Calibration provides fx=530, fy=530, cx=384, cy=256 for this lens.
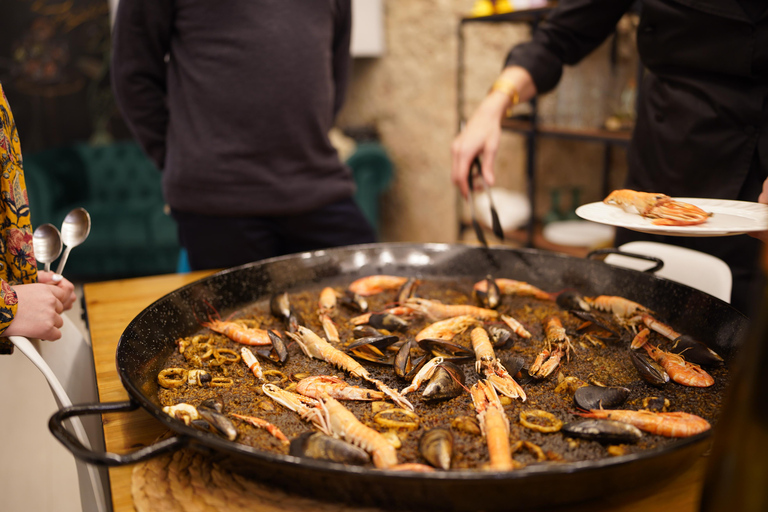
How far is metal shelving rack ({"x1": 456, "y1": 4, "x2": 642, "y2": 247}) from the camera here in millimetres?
2836

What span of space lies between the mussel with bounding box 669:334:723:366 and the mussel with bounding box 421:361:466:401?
38cm

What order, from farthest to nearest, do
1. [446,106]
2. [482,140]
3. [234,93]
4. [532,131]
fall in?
[446,106] → [532,131] → [234,93] → [482,140]

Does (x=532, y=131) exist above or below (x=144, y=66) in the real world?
below

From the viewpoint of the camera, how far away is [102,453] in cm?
58

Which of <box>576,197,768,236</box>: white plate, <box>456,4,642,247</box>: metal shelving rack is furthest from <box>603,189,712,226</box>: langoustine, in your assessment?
<box>456,4,642,247</box>: metal shelving rack

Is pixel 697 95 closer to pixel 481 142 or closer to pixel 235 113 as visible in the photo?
pixel 481 142

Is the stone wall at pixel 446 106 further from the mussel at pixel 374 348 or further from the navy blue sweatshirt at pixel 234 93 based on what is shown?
the mussel at pixel 374 348

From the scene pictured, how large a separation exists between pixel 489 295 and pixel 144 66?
53.3 inches

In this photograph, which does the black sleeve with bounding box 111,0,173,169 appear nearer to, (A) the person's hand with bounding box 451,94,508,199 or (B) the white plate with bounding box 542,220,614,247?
(A) the person's hand with bounding box 451,94,508,199

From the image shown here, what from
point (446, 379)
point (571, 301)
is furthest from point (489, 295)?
point (446, 379)

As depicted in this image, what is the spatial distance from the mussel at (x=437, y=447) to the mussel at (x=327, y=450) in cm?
7

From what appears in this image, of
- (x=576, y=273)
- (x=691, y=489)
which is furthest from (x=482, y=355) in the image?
(x=576, y=273)

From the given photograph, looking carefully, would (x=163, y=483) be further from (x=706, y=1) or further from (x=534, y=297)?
(x=706, y=1)

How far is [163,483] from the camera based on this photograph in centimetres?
67
